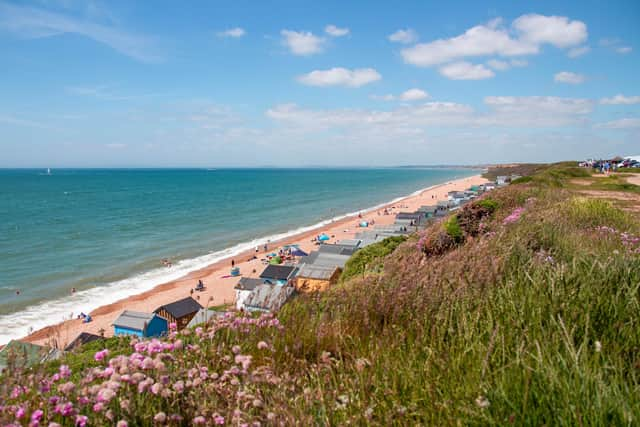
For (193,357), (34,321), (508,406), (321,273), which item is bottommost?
(34,321)

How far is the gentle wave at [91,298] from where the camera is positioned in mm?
20547

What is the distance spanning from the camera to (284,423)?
1842mm

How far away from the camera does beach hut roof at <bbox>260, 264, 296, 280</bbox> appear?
23.2 meters

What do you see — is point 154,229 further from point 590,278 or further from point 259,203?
point 590,278

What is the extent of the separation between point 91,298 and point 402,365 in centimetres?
2876

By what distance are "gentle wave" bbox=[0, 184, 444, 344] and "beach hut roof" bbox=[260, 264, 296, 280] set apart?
10033 millimetres

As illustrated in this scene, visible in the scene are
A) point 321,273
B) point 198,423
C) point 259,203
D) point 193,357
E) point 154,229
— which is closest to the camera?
point 198,423

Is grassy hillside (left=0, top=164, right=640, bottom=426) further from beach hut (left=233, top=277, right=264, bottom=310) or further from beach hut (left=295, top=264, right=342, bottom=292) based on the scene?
beach hut (left=233, top=277, right=264, bottom=310)

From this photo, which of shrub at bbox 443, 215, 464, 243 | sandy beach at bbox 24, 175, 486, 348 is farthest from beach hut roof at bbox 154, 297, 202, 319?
shrub at bbox 443, 215, 464, 243

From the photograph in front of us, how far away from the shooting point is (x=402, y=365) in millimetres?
2350

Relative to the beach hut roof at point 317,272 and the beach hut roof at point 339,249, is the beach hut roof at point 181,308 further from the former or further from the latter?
the beach hut roof at point 339,249

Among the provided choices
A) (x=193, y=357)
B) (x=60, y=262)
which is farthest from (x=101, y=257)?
(x=193, y=357)

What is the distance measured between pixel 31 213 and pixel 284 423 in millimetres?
82224

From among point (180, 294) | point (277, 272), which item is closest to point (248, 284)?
point (277, 272)
